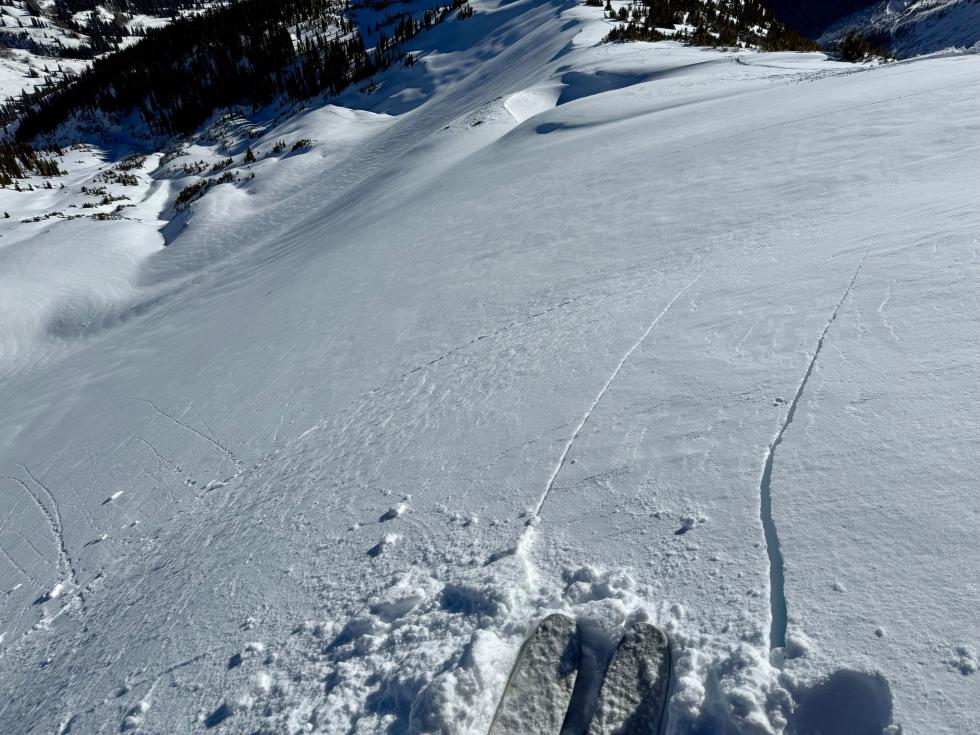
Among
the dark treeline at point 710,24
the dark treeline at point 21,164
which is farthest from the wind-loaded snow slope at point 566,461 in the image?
the dark treeline at point 21,164

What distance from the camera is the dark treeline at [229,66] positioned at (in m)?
30.0

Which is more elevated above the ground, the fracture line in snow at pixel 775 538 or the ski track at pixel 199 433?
the fracture line in snow at pixel 775 538

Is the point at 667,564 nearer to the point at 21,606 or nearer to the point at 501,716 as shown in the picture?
the point at 501,716

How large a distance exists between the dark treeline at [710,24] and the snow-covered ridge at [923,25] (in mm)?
43405

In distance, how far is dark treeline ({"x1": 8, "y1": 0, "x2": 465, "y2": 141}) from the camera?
30000 millimetres

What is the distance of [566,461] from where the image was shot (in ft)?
9.84

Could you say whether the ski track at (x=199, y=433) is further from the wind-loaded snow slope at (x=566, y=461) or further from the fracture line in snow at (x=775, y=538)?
the fracture line in snow at (x=775, y=538)

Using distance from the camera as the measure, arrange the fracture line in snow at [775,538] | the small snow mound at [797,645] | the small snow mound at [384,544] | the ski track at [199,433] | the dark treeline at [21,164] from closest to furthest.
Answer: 1. the small snow mound at [797,645]
2. the fracture line in snow at [775,538]
3. the small snow mound at [384,544]
4. the ski track at [199,433]
5. the dark treeline at [21,164]

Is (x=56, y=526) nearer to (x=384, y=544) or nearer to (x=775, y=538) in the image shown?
Answer: (x=384, y=544)

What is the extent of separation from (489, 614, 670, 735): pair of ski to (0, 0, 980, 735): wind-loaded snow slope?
0.07 meters

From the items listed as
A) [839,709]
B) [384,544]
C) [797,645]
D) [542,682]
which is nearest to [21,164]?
[384,544]

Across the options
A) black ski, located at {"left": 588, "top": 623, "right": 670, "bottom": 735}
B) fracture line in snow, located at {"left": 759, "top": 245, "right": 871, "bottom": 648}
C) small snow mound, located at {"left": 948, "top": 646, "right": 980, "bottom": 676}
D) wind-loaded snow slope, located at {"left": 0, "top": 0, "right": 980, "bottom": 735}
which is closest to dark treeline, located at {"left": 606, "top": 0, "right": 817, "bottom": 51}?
wind-loaded snow slope, located at {"left": 0, "top": 0, "right": 980, "bottom": 735}

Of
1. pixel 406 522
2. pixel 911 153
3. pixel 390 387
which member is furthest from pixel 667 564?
pixel 911 153

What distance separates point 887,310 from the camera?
10.6ft
